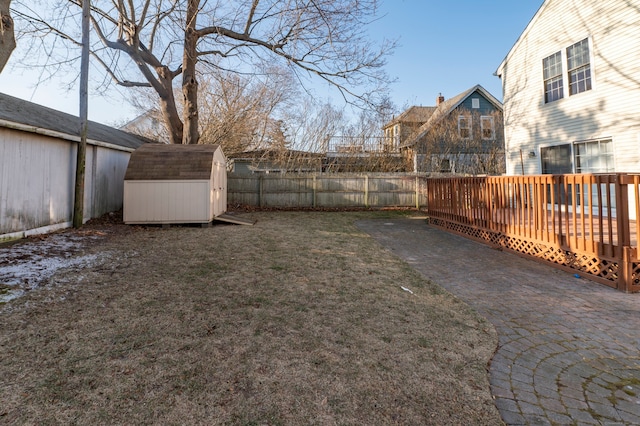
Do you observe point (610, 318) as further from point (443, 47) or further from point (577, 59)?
point (443, 47)

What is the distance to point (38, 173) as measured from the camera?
22.6 feet

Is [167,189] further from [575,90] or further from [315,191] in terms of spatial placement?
[575,90]

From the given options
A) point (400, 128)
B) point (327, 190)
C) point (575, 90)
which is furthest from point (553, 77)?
point (400, 128)

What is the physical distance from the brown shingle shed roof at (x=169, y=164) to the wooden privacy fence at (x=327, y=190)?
17.3ft

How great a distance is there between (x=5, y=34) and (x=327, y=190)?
12.3 m

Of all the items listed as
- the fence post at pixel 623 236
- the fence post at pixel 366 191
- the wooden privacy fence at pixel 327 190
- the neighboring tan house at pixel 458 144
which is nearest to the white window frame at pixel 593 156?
the fence post at pixel 623 236

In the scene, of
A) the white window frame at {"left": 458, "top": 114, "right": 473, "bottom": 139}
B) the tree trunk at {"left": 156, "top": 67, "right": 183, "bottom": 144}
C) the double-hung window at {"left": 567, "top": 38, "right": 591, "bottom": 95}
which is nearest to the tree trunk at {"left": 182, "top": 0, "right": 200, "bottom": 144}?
the tree trunk at {"left": 156, "top": 67, "right": 183, "bottom": 144}

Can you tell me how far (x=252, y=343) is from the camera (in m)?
2.60

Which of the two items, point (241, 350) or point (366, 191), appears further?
point (366, 191)

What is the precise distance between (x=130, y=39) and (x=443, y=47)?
11.4 meters

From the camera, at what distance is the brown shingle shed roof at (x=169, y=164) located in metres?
8.79

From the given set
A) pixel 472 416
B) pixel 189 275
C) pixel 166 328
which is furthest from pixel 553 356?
pixel 189 275

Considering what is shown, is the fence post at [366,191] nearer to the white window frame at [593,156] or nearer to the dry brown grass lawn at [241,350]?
the white window frame at [593,156]

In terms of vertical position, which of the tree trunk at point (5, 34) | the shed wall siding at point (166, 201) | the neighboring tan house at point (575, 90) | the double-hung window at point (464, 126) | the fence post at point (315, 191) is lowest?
the shed wall siding at point (166, 201)
